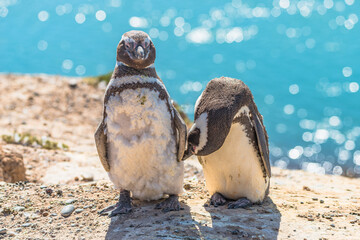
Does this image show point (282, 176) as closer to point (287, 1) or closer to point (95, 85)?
point (95, 85)

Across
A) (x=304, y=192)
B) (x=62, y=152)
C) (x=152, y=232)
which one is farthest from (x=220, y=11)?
(x=152, y=232)

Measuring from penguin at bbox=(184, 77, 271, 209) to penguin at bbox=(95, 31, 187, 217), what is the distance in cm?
23

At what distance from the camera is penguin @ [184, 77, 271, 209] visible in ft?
13.1

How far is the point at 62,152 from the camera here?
7.73 metres

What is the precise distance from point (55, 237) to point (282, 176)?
4.34 meters

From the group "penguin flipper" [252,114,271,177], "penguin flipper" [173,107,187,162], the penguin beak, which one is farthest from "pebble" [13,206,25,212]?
"penguin flipper" [252,114,271,177]

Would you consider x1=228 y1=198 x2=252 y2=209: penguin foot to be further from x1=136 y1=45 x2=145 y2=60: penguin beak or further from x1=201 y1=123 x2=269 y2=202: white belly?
x1=136 y1=45 x2=145 y2=60: penguin beak

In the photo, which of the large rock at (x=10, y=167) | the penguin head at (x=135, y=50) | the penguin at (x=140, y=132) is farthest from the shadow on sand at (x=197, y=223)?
the large rock at (x=10, y=167)

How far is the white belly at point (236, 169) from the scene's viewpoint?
4.27 m

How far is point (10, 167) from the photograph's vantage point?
19.6 feet

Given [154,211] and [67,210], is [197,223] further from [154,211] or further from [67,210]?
[67,210]

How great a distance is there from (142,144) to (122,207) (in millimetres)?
664

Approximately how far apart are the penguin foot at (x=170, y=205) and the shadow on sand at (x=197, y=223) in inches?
2.2

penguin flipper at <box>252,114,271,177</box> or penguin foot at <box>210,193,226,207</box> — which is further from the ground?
penguin flipper at <box>252,114,271,177</box>
